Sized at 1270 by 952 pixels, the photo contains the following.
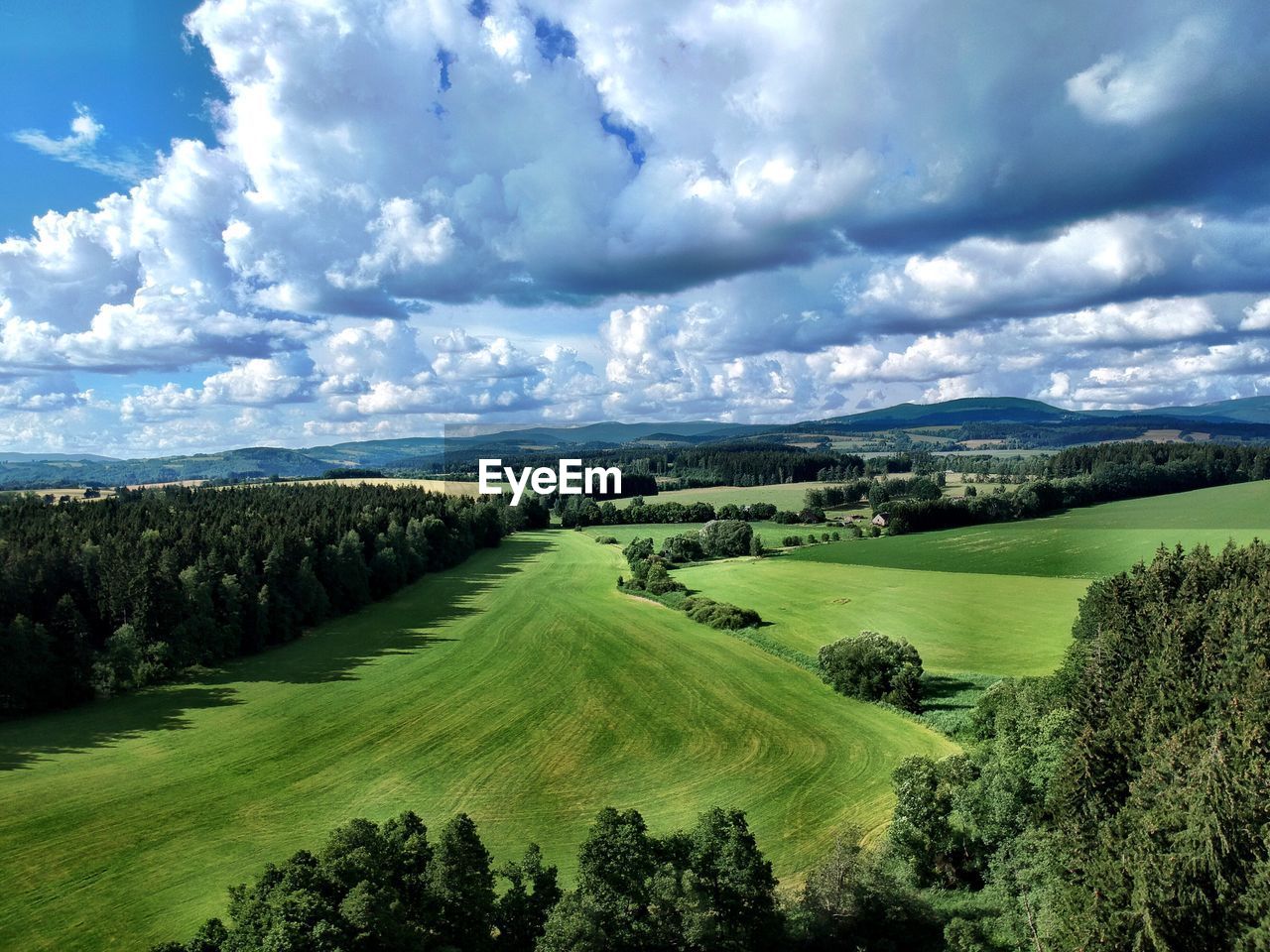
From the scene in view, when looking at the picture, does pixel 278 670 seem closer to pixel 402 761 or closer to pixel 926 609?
pixel 402 761

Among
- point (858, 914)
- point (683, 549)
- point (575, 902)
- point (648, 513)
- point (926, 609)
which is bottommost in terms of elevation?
point (926, 609)

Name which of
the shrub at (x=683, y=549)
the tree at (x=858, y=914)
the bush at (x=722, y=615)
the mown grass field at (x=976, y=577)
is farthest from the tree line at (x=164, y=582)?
the tree at (x=858, y=914)

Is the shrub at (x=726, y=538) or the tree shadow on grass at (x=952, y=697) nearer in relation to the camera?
the tree shadow on grass at (x=952, y=697)

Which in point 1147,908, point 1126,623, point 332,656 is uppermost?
point 1126,623

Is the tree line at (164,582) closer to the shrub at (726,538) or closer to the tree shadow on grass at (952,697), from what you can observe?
the shrub at (726,538)

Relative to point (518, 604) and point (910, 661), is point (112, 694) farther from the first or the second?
point (910, 661)

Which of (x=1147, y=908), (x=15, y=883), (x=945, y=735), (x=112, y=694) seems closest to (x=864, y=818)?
(x=945, y=735)

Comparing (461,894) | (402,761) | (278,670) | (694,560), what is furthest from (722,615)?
(461,894)
